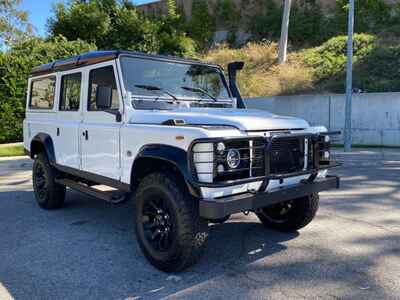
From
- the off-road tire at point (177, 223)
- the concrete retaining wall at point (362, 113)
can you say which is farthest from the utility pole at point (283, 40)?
the off-road tire at point (177, 223)

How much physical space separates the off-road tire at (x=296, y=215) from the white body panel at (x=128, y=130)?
704 millimetres

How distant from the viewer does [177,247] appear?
3619mm

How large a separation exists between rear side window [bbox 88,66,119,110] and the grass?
857cm

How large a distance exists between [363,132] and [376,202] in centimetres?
855

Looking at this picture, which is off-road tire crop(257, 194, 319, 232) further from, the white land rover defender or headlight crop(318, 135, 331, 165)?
headlight crop(318, 135, 331, 165)

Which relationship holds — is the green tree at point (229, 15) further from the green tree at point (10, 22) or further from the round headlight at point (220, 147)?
the round headlight at point (220, 147)

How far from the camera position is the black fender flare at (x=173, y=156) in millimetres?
3439

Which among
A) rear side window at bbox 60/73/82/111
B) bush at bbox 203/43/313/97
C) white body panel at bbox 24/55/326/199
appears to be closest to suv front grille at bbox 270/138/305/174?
white body panel at bbox 24/55/326/199

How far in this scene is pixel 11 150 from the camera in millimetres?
12961

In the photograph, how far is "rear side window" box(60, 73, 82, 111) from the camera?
17.7 ft

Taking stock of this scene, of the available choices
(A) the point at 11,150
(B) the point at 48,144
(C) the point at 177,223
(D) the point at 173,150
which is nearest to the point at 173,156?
(D) the point at 173,150

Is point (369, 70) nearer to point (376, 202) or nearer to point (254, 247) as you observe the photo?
point (376, 202)

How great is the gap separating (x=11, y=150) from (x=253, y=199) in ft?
37.6

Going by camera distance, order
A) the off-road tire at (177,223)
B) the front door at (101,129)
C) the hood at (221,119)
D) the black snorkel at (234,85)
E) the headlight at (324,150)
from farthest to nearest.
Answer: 1. the black snorkel at (234,85)
2. the front door at (101,129)
3. the headlight at (324,150)
4. the hood at (221,119)
5. the off-road tire at (177,223)
